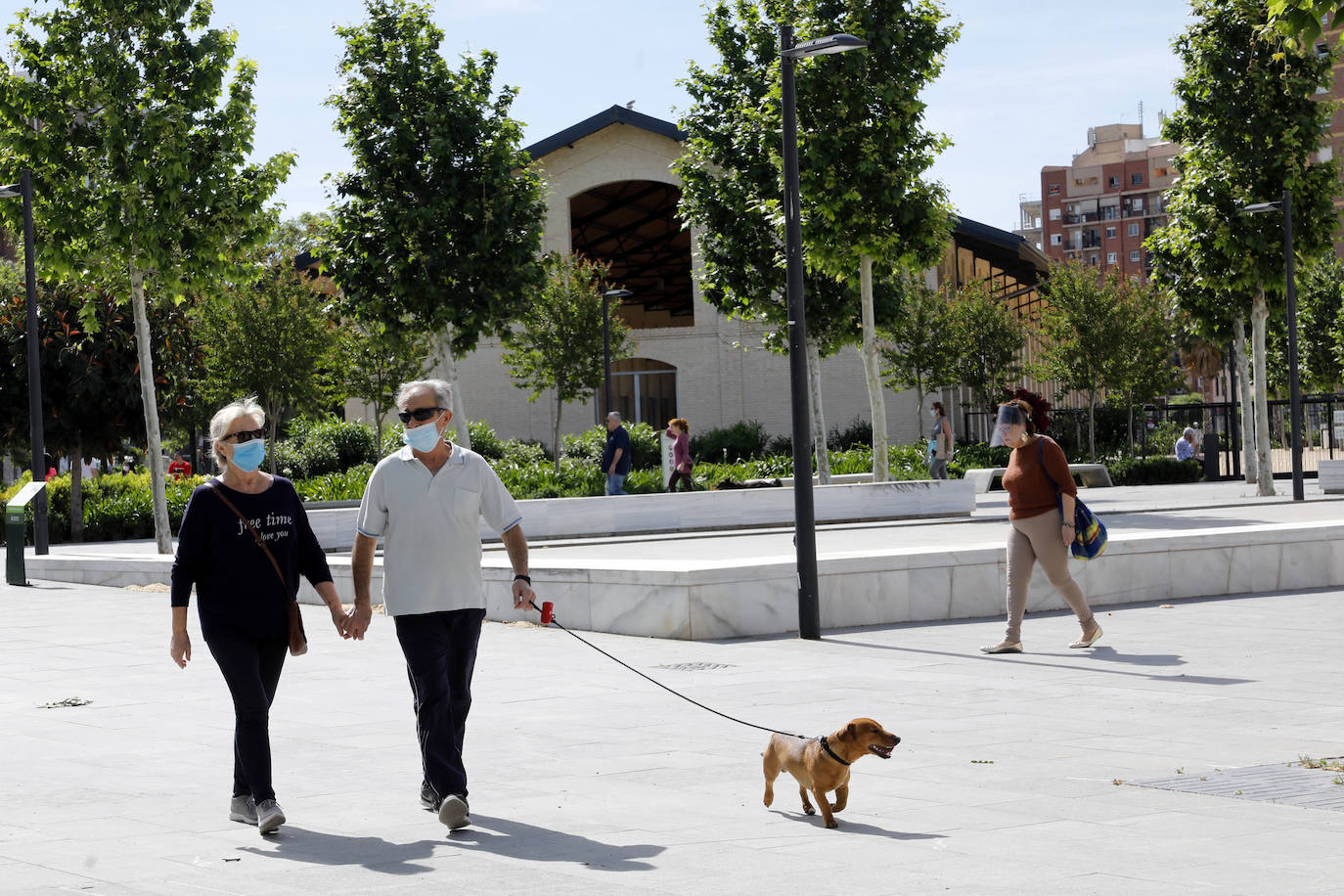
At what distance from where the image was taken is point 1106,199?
482 feet

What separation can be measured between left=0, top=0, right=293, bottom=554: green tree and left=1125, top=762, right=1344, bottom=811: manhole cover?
1662 cm

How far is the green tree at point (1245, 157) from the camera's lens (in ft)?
85.7

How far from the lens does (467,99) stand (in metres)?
24.7

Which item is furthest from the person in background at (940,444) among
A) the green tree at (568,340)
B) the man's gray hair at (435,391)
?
the man's gray hair at (435,391)

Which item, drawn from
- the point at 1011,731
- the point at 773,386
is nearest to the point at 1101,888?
the point at 1011,731

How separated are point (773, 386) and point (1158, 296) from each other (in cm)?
1163

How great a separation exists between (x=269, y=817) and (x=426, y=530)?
122 centimetres

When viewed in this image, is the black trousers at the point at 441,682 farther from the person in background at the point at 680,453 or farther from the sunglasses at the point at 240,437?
the person in background at the point at 680,453

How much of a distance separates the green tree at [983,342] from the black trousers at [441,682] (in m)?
37.6

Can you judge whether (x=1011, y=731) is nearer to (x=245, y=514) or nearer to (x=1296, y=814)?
(x=1296, y=814)

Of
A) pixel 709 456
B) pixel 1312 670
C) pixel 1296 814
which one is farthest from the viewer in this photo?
pixel 709 456

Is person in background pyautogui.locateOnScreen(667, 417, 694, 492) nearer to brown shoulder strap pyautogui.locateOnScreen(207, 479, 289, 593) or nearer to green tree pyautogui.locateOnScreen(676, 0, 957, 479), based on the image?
green tree pyautogui.locateOnScreen(676, 0, 957, 479)

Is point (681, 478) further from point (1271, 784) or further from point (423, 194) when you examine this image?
point (1271, 784)

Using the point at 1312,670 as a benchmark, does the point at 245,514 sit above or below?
above
